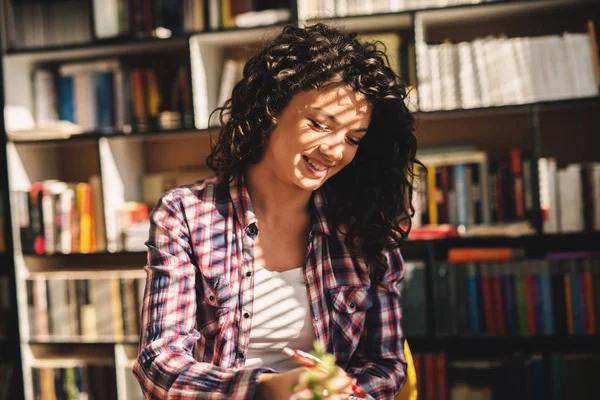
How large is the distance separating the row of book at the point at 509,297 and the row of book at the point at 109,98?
113cm

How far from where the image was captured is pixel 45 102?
2428mm

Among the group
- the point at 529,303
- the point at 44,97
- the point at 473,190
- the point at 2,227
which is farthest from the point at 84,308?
the point at 529,303

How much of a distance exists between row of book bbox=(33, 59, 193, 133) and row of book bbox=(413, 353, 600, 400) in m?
1.32

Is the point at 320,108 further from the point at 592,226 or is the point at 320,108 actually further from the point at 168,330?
the point at 592,226

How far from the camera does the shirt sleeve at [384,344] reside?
1146 mm

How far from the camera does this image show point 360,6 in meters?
2.07

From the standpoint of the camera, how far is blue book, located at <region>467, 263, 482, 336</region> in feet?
6.57

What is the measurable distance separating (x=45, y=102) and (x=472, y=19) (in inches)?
69.7

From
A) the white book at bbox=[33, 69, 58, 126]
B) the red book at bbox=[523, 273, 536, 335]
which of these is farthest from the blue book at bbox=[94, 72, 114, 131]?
the red book at bbox=[523, 273, 536, 335]

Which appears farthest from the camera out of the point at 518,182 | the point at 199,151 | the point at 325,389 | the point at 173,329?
the point at 199,151

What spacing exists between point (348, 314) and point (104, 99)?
158 cm

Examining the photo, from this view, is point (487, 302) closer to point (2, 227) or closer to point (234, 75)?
point (234, 75)

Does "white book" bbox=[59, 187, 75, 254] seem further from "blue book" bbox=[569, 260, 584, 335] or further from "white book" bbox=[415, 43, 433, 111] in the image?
"blue book" bbox=[569, 260, 584, 335]

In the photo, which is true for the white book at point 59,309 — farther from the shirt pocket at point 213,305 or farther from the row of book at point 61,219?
the shirt pocket at point 213,305
